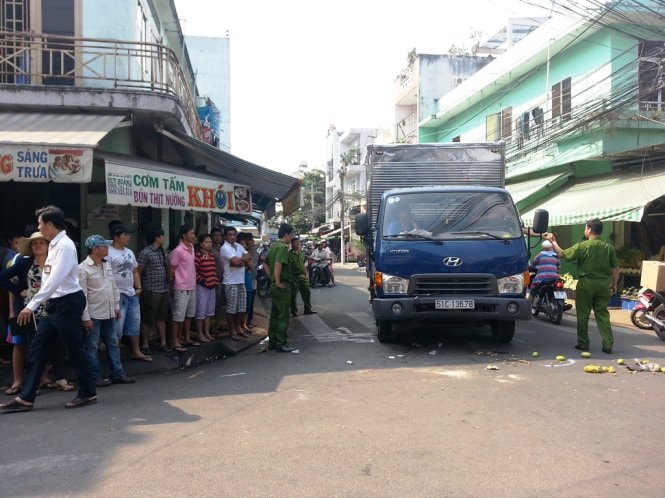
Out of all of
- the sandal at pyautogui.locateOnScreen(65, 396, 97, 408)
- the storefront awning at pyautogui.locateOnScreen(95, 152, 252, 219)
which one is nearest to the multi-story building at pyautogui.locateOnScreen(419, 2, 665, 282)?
the storefront awning at pyautogui.locateOnScreen(95, 152, 252, 219)

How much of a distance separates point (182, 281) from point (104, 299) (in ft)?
5.45

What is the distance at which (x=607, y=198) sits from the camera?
1250cm

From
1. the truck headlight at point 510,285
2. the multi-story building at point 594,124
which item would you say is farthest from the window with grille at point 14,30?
the multi-story building at point 594,124

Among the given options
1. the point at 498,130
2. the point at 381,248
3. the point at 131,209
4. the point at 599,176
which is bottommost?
the point at 381,248

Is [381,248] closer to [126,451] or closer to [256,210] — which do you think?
[126,451]

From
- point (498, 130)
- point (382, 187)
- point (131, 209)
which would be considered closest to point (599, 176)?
point (498, 130)

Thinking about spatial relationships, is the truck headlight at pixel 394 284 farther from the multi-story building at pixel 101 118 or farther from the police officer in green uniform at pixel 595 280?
the multi-story building at pixel 101 118

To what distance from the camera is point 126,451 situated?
4.05 metres

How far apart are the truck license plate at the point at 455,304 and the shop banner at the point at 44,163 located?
14.7 ft

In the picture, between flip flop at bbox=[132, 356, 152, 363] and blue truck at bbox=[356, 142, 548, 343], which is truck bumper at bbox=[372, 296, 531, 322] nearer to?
blue truck at bbox=[356, 142, 548, 343]

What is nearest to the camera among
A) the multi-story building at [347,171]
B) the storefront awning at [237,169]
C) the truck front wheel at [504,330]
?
the truck front wheel at [504,330]

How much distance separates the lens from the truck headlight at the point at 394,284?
7.27 m

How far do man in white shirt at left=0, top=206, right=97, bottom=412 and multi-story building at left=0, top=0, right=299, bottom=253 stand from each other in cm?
171

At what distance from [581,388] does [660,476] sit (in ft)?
6.91
